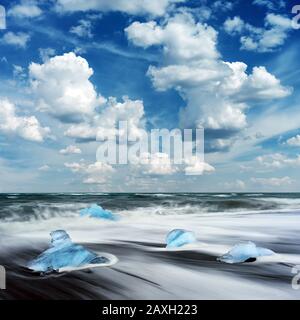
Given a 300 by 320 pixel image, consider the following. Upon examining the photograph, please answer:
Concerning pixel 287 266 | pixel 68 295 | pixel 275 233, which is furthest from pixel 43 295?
pixel 275 233

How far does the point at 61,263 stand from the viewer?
4504mm

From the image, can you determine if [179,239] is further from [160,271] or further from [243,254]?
[160,271]

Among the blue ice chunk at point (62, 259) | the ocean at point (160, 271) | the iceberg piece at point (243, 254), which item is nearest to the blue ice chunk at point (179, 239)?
the ocean at point (160, 271)

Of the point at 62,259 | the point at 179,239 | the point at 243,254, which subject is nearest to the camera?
the point at 62,259

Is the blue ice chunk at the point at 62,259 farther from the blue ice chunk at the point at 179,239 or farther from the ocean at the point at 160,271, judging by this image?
the blue ice chunk at the point at 179,239

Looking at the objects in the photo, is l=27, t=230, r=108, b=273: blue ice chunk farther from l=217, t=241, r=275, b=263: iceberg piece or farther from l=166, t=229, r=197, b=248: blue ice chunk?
l=217, t=241, r=275, b=263: iceberg piece

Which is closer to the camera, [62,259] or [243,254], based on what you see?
[62,259]

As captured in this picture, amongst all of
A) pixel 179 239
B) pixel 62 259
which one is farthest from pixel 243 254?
pixel 62 259

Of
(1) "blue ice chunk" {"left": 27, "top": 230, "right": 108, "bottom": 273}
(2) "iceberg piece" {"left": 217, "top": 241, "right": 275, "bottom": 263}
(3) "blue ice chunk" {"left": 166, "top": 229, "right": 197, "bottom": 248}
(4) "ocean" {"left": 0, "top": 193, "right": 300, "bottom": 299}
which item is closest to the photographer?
(4) "ocean" {"left": 0, "top": 193, "right": 300, "bottom": 299}

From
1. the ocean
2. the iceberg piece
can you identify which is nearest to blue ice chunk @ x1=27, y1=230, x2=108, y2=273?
the ocean

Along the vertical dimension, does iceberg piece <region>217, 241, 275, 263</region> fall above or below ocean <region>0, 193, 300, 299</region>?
above

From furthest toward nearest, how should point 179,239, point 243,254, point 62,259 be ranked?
point 179,239 → point 243,254 → point 62,259

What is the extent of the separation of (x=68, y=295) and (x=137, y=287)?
71 centimetres
